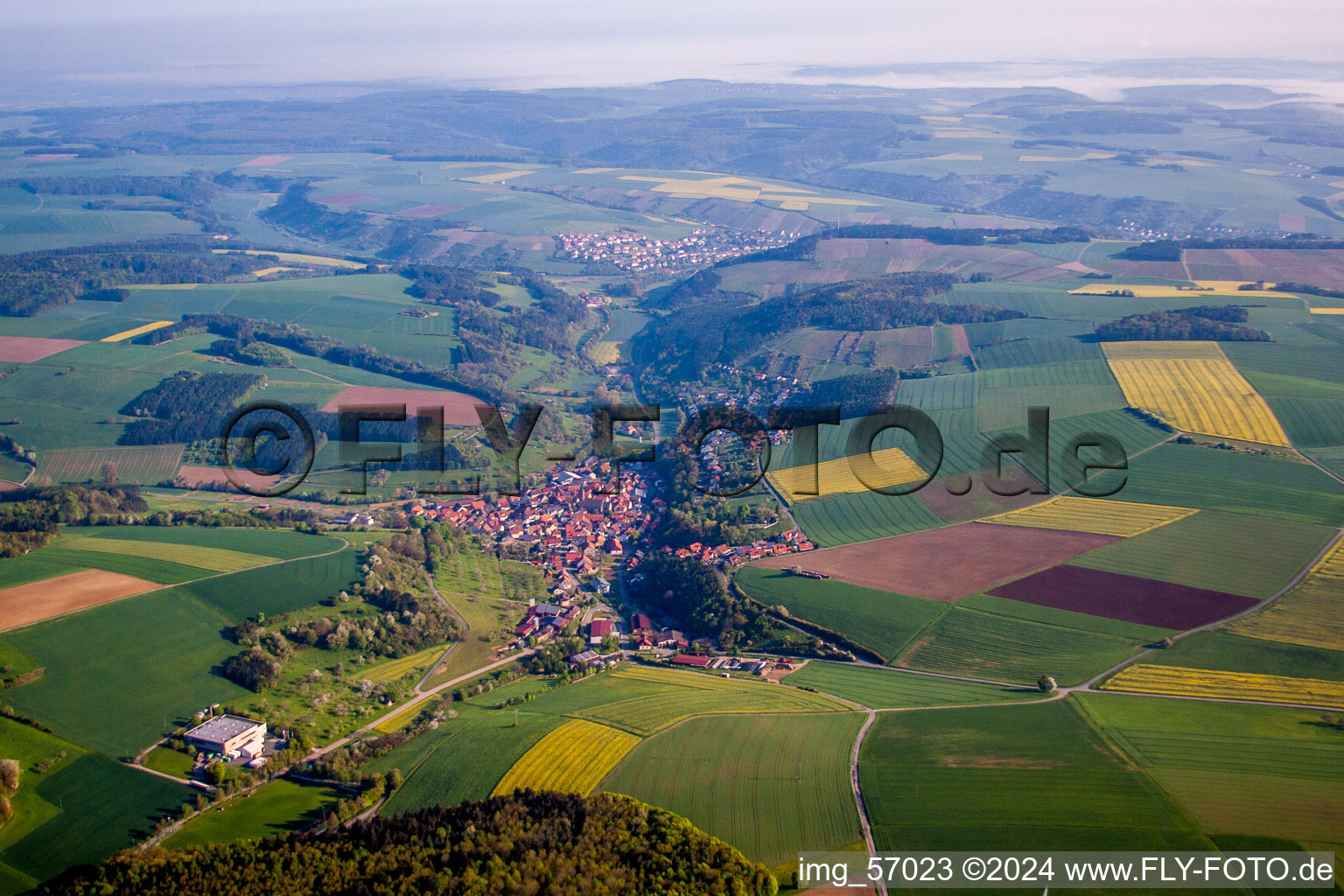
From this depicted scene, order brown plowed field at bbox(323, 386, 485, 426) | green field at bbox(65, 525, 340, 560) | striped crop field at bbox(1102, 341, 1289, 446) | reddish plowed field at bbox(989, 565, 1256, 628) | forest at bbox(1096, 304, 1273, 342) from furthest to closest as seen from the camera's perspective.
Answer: forest at bbox(1096, 304, 1273, 342) → brown plowed field at bbox(323, 386, 485, 426) → striped crop field at bbox(1102, 341, 1289, 446) → green field at bbox(65, 525, 340, 560) → reddish plowed field at bbox(989, 565, 1256, 628)

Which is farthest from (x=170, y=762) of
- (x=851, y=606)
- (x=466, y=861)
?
(x=851, y=606)

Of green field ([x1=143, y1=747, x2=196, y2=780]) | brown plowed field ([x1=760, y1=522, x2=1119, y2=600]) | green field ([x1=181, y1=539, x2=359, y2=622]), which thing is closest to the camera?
green field ([x1=143, y1=747, x2=196, y2=780])

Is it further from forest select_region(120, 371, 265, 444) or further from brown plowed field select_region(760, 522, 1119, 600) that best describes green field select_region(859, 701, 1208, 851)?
forest select_region(120, 371, 265, 444)

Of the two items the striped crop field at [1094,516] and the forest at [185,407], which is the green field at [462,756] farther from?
the forest at [185,407]

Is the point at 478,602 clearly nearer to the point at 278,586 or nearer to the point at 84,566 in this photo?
the point at 278,586

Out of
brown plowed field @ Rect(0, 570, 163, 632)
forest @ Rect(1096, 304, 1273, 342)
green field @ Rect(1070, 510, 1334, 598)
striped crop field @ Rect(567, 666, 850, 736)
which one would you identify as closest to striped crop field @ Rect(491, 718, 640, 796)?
striped crop field @ Rect(567, 666, 850, 736)

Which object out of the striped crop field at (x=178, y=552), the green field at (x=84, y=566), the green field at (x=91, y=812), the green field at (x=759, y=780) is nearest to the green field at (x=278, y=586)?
Result: the striped crop field at (x=178, y=552)

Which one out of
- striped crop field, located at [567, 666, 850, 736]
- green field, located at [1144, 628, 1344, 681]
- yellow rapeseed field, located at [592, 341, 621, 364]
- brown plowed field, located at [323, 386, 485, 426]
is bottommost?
striped crop field, located at [567, 666, 850, 736]
